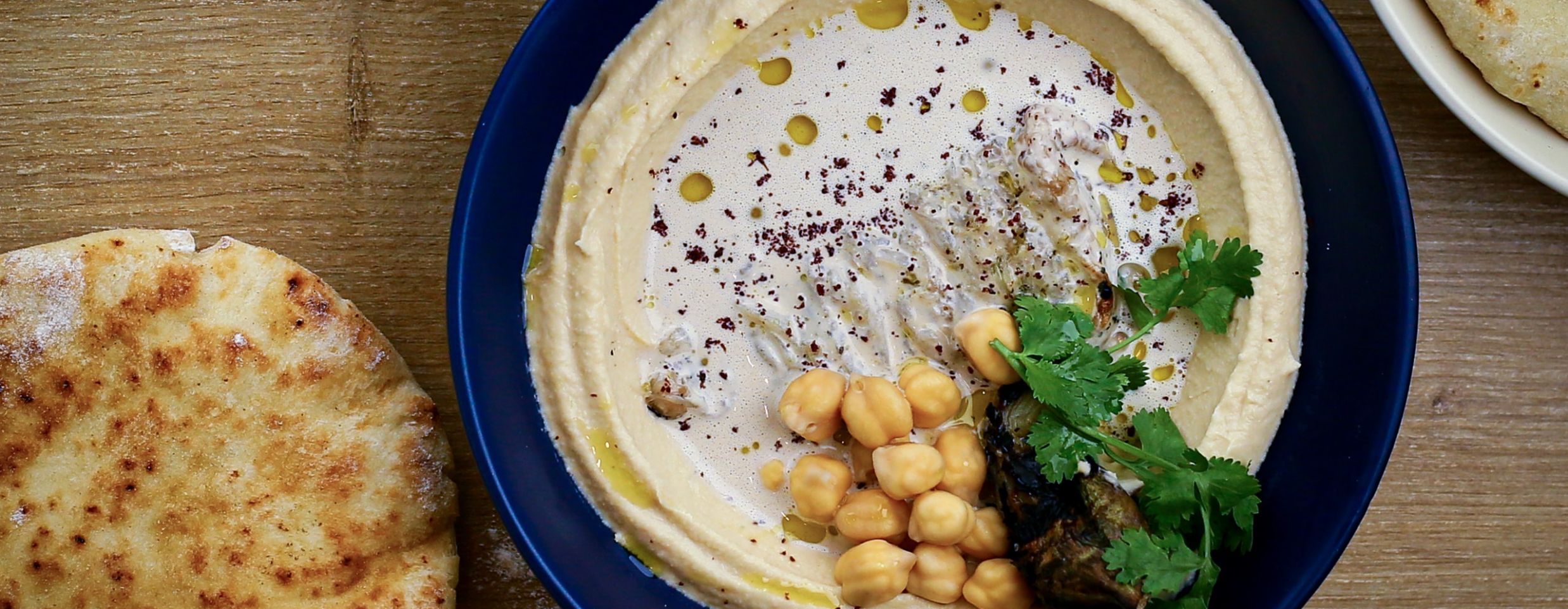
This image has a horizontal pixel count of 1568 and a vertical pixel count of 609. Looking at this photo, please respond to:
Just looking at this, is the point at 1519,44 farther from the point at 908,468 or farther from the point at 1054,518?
the point at 908,468

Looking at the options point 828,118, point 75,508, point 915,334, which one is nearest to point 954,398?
point 915,334

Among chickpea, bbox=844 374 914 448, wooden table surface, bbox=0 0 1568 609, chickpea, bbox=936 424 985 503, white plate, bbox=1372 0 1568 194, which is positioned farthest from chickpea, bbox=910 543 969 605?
white plate, bbox=1372 0 1568 194

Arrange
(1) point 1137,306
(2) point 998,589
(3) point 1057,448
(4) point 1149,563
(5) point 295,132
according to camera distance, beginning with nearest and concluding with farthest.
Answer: (4) point 1149,563 < (3) point 1057,448 < (2) point 998,589 < (1) point 1137,306 < (5) point 295,132

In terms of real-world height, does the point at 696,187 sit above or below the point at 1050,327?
above

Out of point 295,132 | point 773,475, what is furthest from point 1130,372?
point 295,132

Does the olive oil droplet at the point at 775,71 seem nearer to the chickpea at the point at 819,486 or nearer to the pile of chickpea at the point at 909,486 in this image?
the pile of chickpea at the point at 909,486

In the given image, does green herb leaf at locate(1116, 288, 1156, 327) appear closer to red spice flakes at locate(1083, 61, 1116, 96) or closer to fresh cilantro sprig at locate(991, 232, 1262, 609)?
fresh cilantro sprig at locate(991, 232, 1262, 609)

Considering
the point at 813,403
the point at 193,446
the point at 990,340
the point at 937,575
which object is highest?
the point at 990,340
